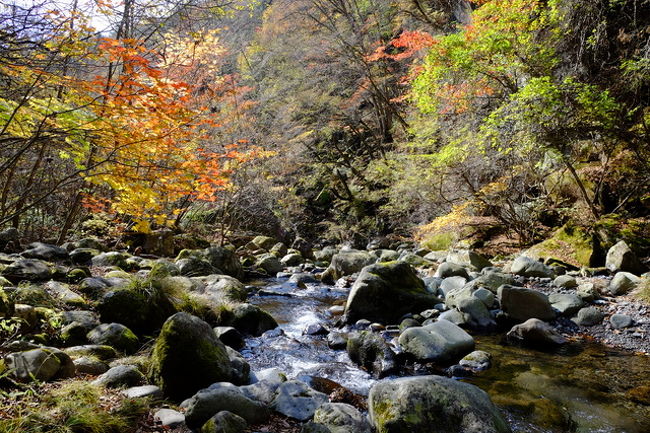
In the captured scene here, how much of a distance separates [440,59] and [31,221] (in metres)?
11.7

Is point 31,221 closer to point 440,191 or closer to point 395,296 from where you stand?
point 395,296

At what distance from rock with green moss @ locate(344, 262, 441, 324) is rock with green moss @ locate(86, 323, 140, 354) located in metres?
3.55

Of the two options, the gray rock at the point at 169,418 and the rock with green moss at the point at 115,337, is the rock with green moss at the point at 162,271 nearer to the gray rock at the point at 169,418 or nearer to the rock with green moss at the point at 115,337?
the rock with green moss at the point at 115,337

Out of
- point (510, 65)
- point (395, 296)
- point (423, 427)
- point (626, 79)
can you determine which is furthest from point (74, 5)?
point (626, 79)

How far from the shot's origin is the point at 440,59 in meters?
10.4

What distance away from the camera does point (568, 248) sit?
30.1 ft

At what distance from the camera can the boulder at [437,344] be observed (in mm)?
5176

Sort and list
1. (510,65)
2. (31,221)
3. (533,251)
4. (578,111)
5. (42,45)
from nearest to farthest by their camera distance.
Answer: (42,45) → (578,111) → (510,65) → (533,251) → (31,221)

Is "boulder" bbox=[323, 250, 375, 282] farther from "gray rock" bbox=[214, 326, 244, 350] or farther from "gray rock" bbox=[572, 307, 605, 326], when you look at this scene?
"gray rock" bbox=[572, 307, 605, 326]

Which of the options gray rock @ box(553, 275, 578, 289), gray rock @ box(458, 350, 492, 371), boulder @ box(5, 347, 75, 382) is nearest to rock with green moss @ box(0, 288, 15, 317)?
boulder @ box(5, 347, 75, 382)

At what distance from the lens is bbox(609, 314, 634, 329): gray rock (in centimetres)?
582

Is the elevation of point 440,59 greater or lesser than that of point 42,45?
greater

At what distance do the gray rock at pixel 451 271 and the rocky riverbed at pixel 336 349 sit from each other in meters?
0.03

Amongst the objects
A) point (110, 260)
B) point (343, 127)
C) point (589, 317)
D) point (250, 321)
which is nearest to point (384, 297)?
point (250, 321)
